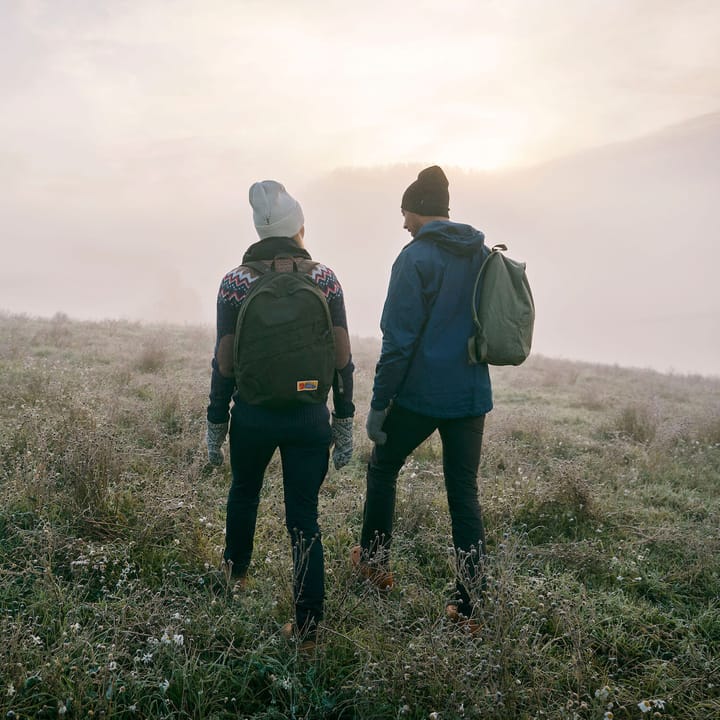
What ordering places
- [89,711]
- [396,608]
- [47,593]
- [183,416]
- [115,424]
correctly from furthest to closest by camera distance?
[183,416] → [115,424] → [396,608] → [47,593] → [89,711]

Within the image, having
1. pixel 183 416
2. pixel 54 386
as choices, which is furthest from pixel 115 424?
pixel 54 386

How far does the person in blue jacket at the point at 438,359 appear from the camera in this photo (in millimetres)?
3004

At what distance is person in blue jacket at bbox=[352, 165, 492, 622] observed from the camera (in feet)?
9.86

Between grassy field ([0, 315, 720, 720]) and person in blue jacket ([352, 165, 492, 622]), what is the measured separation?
48 centimetres

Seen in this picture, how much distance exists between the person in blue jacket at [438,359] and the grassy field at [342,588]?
478 mm

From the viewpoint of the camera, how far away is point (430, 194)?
3158 mm

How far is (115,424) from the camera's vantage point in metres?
5.56

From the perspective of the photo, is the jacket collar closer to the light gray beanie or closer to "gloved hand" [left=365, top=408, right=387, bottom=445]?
the light gray beanie

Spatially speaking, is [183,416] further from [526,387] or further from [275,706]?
[526,387]

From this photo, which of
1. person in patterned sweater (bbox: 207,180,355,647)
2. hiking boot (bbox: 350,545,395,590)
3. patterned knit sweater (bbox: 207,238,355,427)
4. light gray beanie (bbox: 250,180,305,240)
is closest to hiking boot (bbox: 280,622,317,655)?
person in patterned sweater (bbox: 207,180,355,647)

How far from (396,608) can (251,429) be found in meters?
1.40

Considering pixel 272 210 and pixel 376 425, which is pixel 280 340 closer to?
pixel 272 210

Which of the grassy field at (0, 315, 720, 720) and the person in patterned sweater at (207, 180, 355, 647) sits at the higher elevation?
the person in patterned sweater at (207, 180, 355, 647)

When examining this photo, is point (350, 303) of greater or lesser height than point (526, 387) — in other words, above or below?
above
